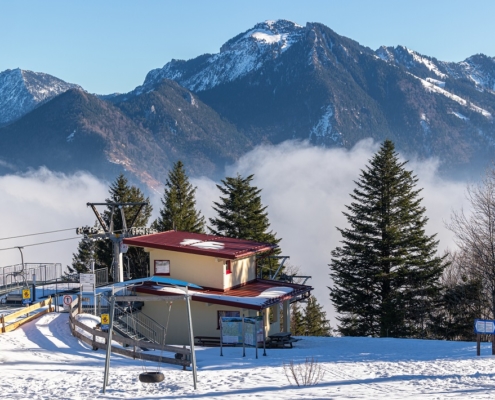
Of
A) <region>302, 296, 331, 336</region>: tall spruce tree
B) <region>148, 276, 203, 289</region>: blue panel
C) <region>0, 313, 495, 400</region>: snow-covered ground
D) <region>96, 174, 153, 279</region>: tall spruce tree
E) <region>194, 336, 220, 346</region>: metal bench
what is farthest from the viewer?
<region>302, 296, 331, 336</region>: tall spruce tree

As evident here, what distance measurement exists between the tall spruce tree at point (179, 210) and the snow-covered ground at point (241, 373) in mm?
35468

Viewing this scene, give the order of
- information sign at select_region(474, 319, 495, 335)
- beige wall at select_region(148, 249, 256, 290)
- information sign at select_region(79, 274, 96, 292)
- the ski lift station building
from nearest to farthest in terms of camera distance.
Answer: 1. information sign at select_region(474, 319, 495, 335)
2. information sign at select_region(79, 274, 96, 292)
3. the ski lift station building
4. beige wall at select_region(148, 249, 256, 290)

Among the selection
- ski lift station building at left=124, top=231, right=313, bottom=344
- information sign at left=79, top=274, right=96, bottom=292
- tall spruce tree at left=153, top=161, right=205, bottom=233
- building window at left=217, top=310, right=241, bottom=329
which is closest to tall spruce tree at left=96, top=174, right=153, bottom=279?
tall spruce tree at left=153, top=161, right=205, bottom=233

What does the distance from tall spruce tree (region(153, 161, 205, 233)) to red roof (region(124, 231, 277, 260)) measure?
2160cm

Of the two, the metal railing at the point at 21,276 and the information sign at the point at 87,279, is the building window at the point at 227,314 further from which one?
the metal railing at the point at 21,276

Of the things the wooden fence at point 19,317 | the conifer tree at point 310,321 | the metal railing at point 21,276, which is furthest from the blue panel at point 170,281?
the conifer tree at point 310,321

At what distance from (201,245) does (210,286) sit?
7.71 ft

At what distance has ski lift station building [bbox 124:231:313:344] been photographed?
108 ft

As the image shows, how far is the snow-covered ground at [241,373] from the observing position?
1859 cm

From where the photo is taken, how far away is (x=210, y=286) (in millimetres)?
35094

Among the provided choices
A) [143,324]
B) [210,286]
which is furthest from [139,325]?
[210,286]

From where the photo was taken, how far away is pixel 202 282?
35344 mm

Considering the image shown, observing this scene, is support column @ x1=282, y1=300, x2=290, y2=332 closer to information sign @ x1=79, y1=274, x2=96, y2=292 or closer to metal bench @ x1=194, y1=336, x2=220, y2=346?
metal bench @ x1=194, y1=336, x2=220, y2=346

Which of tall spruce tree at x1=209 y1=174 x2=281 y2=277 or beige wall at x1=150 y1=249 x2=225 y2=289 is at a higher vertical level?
tall spruce tree at x1=209 y1=174 x2=281 y2=277
